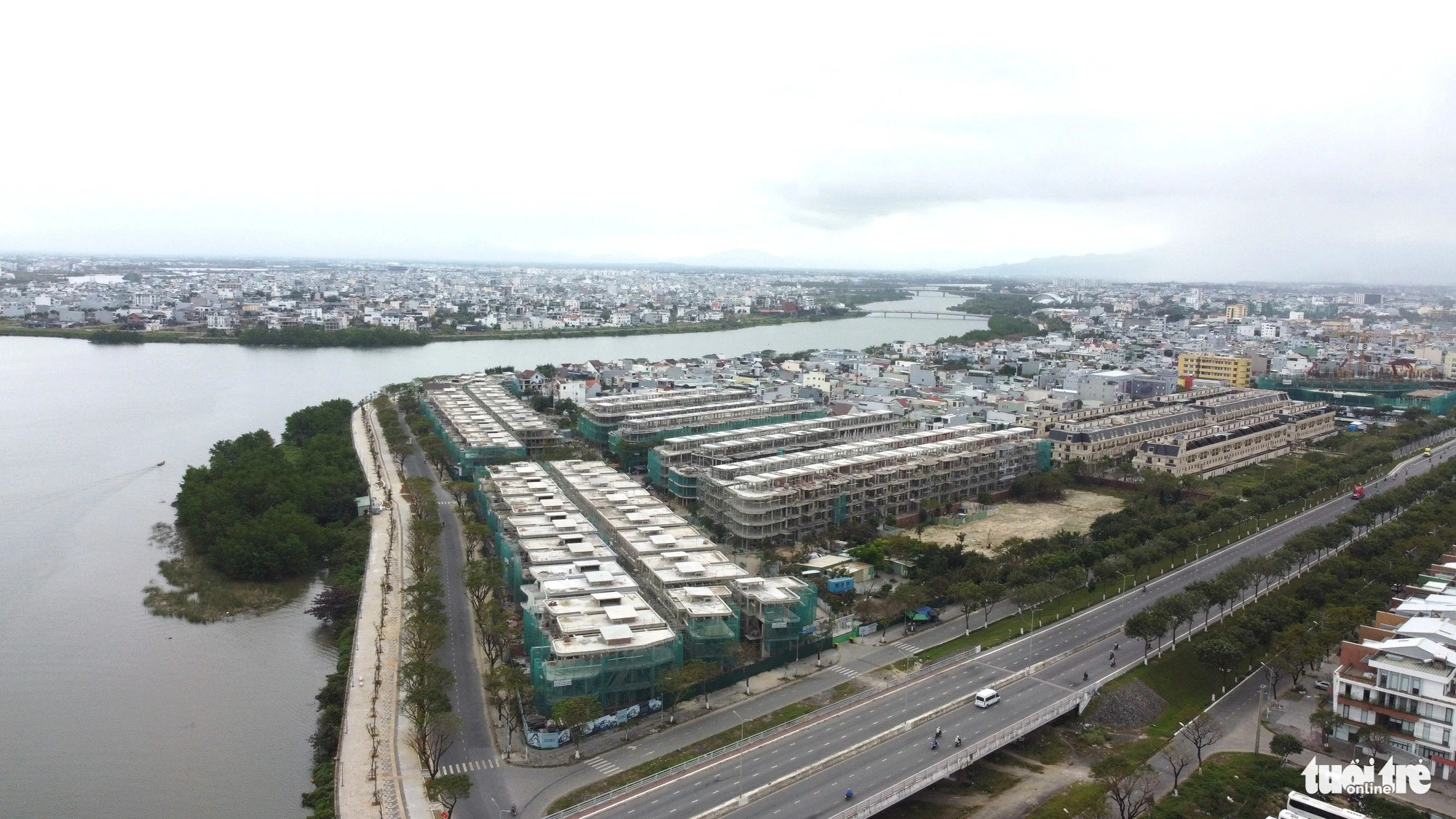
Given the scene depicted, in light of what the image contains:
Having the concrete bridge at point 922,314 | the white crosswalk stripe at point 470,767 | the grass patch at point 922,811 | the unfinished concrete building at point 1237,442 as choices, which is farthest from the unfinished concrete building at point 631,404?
the concrete bridge at point 922,314

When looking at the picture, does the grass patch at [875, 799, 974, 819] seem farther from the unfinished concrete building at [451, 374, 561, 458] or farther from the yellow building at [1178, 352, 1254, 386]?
the yellow building at [1178, 352, 1254, 386]

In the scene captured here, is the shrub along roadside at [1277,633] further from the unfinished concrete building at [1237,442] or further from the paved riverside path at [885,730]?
the unfinished concrete building at [1237,442]

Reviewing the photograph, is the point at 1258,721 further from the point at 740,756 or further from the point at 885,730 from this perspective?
the point at 740,756

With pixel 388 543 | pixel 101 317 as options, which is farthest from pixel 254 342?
pixel 388 543

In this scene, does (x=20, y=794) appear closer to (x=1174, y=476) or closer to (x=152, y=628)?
(x=152, y=628)

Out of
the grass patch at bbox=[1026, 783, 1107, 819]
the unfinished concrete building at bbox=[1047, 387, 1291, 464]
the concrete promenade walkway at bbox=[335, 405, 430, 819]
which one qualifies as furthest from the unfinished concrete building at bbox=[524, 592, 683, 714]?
the unfinished concrete building at bbox=[1047, 387, 1291, 464]

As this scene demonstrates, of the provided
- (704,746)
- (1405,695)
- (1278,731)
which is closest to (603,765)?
(704,746)
